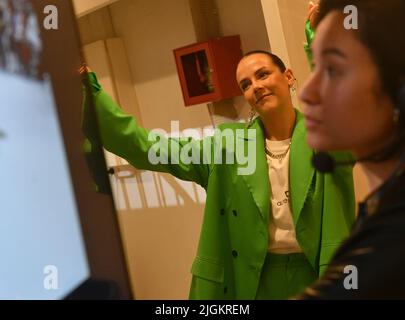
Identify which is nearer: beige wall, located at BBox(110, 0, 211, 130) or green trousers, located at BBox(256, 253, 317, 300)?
green trousers, located at BBox(256, 253, 317, 300)

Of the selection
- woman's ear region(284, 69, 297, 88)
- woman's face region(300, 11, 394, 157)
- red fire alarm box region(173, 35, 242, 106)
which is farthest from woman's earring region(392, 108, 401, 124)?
red fire alarm box region(173, 35, 242, 106)

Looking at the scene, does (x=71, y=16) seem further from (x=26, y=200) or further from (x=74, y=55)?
(x=26, y=200)

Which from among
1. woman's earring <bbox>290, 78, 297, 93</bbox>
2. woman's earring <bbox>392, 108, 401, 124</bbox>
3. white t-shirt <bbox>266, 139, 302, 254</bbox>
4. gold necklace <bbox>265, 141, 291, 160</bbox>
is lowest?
white t-shirt <bbox>266, 139, 302, 254</bbox>

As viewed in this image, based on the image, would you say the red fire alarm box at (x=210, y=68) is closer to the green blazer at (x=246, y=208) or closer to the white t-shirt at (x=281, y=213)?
the green blazer at (x=246, y=208)

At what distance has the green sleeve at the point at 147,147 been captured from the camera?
0.88 meters

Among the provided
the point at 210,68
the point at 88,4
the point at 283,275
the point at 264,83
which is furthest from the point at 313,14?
the point at 88,4

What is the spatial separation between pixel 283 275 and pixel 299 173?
0.55 ft

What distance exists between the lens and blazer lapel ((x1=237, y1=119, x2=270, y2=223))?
0.75m

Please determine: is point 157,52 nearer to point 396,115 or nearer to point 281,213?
point 281,213

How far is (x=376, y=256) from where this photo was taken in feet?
1.29

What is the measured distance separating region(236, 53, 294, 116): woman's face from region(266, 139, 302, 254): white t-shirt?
0.28 ft

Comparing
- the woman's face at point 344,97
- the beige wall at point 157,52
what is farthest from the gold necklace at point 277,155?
the beige wall at point 157,52


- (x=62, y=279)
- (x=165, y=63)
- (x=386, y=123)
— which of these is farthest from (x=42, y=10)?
(x=165, y=63)

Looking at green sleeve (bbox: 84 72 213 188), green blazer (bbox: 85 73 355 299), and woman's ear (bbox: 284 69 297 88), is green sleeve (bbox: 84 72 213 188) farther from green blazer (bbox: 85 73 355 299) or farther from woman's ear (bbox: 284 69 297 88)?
woman's ear (bbox: 284 69 297 88)
